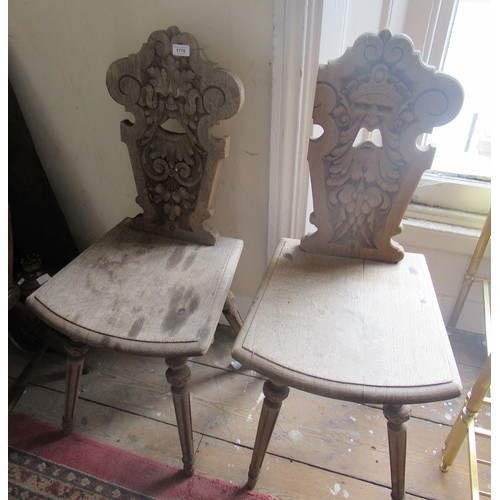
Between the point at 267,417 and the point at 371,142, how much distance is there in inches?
26.1

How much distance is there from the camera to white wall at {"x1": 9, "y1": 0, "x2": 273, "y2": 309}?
98 cm

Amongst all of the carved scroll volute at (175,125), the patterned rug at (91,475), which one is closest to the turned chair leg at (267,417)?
the patterned rug at (91,475)

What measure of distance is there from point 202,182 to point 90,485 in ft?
2.82

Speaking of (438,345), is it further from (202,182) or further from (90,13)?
(90,13)

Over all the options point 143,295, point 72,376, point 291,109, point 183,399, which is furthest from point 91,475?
point 291,109

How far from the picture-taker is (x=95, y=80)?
114 cm

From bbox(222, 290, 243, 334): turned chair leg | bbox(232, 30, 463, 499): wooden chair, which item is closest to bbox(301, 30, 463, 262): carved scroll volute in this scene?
bbox(232, 30, 463, 499): wooden chair

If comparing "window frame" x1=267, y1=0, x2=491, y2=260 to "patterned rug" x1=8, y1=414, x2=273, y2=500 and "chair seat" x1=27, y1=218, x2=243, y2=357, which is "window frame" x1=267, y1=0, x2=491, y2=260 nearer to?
"chair seat" x1=27, y1=218, x2=243, y2=357

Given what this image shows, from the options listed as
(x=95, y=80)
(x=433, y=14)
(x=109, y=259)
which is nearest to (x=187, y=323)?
(x=109, y=259)

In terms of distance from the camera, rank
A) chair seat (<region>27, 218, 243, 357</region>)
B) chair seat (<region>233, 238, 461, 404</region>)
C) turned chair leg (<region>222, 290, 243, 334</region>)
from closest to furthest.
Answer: chair seat (<region>233, 238, 461, 404</region>)
chair seat (<region>27, 218, 243, 357</region>)
turned chair leg (<region>222, 290, 243, 334</region>)

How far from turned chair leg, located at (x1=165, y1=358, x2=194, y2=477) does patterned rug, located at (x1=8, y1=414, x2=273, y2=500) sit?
0.06 m

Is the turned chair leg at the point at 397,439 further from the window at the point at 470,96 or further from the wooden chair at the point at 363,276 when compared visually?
the window at the point at 470,96

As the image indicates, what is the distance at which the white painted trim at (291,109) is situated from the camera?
35.9 inches

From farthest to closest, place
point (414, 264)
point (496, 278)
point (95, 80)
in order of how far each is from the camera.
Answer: point (95, 80), point (414, 264), point (496, 278)
